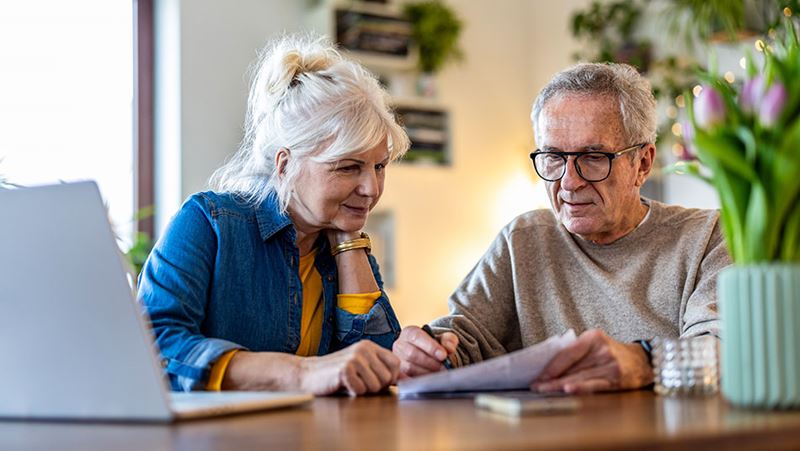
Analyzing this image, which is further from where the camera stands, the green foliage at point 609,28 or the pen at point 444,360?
the green foliage at point 609,28

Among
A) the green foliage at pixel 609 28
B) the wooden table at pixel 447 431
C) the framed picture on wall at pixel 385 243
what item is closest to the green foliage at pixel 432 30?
the green foliage at pixel 609 28

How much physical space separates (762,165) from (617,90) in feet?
3.18

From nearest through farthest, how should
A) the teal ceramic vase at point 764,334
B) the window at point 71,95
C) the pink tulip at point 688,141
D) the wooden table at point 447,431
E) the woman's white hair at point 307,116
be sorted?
the wooden table at point 447,431, the teal ceramic vase at point 764,334, the pink tulip at point 688,141, the woman's white hair at point 307,116, the window at point 71,95

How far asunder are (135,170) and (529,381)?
140 inches

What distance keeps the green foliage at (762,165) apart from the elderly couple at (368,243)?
0.61 meters

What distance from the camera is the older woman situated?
1707 mm

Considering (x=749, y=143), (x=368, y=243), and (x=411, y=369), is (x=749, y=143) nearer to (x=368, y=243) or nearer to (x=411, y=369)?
(x=411, y=369)

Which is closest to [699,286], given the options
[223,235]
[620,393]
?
[620,393]

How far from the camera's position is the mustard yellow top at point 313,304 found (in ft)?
6.14

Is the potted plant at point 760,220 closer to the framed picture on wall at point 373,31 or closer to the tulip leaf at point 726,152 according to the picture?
the tulip leaf at point 726,152

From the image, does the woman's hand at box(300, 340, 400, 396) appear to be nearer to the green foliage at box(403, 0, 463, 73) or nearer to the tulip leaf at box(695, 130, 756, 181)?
the tulip leaf at box(695, 130, 756, 181)

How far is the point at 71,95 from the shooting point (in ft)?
14.6

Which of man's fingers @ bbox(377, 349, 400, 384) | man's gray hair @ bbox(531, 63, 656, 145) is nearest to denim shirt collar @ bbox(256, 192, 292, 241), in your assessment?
man's fingers @ bbox(377, 349, 400, 384)

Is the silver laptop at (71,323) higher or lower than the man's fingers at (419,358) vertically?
higher
